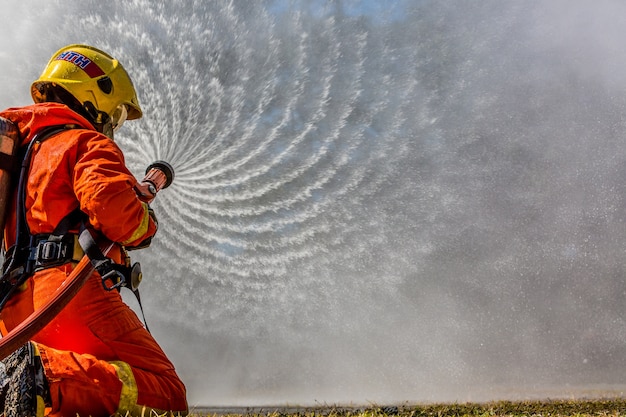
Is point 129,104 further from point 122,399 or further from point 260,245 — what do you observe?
point 260,245

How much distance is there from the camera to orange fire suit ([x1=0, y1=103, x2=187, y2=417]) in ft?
10.8

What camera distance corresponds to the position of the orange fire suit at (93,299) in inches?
130

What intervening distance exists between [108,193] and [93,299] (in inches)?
29.5

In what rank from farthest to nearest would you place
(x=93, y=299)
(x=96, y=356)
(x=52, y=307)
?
(x=93, y=299)
(x=96, y=356)
(x=52, y=307)

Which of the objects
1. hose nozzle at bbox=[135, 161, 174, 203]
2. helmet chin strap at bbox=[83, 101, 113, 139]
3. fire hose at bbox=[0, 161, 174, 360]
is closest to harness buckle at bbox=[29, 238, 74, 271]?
fire hose at bbox=[0, 161, 174, 360]

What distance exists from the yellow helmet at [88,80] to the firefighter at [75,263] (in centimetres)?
53

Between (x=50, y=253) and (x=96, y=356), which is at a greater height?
(x=50, y=253)

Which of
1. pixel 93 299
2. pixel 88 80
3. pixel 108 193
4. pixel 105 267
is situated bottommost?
pixel 93 299

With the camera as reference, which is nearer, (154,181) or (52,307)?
(52,307)

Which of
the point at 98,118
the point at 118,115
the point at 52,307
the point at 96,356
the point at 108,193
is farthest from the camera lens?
the point at 118,115

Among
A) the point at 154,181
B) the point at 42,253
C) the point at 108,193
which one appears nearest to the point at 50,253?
the point at 42,253

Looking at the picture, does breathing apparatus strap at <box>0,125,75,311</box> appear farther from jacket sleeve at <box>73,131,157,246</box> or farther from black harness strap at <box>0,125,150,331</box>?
jacket sleeve at <box>73,131,157,246</box>

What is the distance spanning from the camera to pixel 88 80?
451 centimetres

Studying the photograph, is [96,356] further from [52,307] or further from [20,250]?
[20,250]
